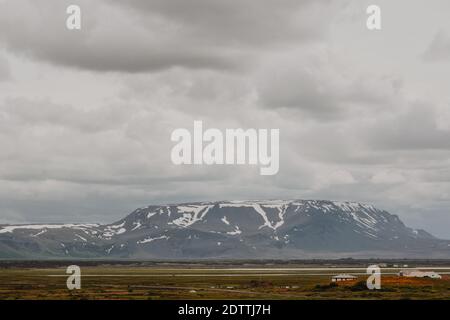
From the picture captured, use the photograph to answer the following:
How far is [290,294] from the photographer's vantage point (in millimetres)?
155375
